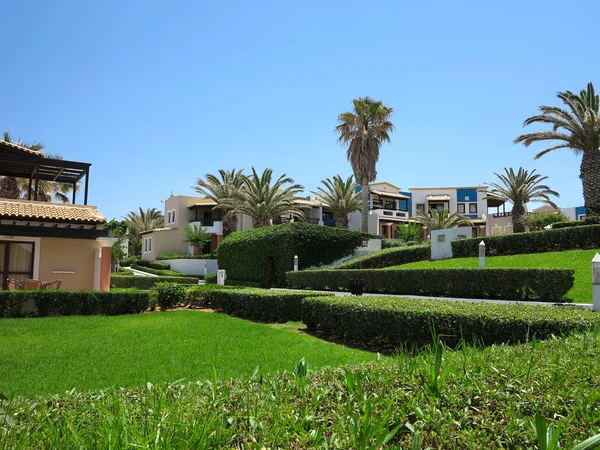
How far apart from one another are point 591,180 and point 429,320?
75.9 ft

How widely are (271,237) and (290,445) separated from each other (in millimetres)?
27513

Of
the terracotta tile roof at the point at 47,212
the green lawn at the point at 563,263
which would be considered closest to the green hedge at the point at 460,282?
the green lawn at the point at 563,263

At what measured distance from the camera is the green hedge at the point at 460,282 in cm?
1609

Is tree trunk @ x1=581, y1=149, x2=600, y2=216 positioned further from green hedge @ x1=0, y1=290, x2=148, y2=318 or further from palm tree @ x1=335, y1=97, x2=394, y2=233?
green hedge @ x1=0, y1=290, x2=148, y2=318

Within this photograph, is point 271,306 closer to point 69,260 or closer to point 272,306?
point 272,306

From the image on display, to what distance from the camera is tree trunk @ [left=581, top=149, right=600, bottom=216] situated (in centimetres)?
2628

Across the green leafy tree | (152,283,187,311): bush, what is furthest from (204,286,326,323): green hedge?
the green leafy tree

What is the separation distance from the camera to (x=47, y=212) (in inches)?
711

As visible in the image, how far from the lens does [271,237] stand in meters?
29.8

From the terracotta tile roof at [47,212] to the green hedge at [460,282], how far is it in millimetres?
11347

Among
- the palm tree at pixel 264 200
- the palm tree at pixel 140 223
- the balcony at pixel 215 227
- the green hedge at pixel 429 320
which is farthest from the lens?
the palm tree at pixel 140 223

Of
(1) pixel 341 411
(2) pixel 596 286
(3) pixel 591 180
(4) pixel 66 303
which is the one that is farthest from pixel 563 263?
(1) pixel 341 411

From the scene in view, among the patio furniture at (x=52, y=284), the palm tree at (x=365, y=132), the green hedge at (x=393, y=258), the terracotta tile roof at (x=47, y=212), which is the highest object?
the palm tree at (x=365, y=132)

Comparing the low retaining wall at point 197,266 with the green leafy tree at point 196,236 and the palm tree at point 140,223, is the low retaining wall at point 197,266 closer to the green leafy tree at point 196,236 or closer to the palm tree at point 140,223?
the green leafy tree at point 196,236
